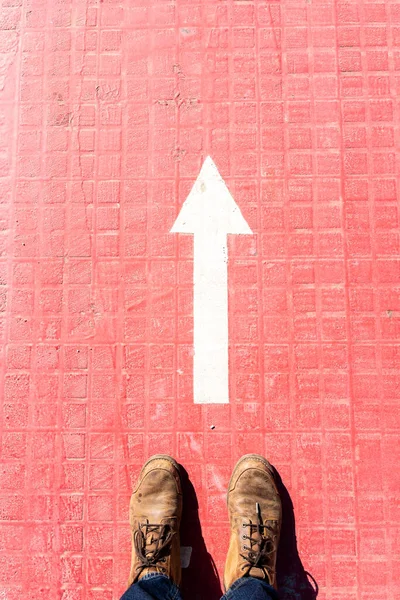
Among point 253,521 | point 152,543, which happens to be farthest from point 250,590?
point 152,543

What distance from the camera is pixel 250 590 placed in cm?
311

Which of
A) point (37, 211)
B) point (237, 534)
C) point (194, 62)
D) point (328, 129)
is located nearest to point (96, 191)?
point (37, 211)

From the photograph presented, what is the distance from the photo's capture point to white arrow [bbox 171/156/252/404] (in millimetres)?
3594

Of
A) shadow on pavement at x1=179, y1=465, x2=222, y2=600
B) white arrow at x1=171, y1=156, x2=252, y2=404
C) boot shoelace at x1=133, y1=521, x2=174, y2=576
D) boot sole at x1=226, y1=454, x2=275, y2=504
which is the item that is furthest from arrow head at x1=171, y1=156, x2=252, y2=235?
boot shoelace at x1=133, y1=521, x2=174, y2=576

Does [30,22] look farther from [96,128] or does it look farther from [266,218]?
[266,218]

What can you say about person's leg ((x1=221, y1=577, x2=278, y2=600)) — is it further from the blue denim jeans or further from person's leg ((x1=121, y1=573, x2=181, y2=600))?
person's leg ((x1=121, y1=573, x2=181, y2=600))

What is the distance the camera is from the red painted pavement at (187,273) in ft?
11.5

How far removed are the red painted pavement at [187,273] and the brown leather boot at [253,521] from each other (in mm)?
121

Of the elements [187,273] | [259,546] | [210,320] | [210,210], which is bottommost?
[259,546]

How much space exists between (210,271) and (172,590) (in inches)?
81.9

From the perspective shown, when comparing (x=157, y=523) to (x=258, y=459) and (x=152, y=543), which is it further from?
(x=258, y=459)

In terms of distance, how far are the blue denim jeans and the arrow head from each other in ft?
7.55

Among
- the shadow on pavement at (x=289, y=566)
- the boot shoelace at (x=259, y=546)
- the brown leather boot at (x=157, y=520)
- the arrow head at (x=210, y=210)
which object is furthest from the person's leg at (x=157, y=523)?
the arrow head at (x=210, y=210)

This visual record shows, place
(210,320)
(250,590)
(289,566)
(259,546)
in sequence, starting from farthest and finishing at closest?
(210,320), (289,566), (259,546), (250,590)
